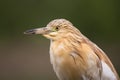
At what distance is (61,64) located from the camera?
6004mm

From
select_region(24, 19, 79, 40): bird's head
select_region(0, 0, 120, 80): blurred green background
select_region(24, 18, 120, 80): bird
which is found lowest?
select_region(0, 0, 120, 80): blurred green background

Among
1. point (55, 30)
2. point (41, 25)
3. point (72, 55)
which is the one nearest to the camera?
point (72, 55)

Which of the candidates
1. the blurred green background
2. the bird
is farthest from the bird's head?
the blurred green background

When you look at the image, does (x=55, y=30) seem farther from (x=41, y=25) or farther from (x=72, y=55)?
(x=41, y=25)

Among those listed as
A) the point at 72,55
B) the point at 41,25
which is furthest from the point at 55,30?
the point at 41,25

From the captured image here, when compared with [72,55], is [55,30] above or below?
above

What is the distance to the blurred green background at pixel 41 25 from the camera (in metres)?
17.8

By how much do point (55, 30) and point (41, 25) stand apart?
13.3 m

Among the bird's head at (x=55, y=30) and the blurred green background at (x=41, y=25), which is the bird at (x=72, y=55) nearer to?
the bird's head at (x=55, y=30)

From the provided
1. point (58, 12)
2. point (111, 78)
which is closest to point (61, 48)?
point (111, 78)

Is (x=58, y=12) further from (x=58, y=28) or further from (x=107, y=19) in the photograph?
(x=58, y=28)

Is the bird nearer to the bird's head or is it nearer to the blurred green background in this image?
the bird's head

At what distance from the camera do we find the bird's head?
20.1 ft

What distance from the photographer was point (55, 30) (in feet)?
20.3
